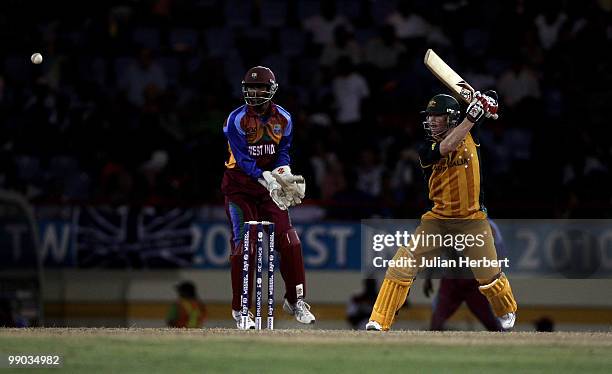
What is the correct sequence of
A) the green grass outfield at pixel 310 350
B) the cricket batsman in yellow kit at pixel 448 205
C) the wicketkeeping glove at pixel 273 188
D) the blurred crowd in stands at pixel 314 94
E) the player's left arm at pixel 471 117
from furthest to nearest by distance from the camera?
the blurred crowd in stands at pixel 314 94 < the wicketkeeping glove at pixel 273 188 < the cricket batsman in yellow kit at pixel 448 205 < the player's left arm at pixel 471 117 < the green grass outfield at pixel 310 350

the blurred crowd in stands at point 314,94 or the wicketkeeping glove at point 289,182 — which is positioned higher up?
the blurred crowd in stands at point 314,94

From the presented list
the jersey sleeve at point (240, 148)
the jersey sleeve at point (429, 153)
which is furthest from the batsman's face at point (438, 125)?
the jersey sleeve at point (240, 148)

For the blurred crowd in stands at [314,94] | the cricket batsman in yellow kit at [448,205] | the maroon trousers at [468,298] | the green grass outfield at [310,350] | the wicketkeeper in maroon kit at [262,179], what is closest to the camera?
the green grass outfield at [310,350]

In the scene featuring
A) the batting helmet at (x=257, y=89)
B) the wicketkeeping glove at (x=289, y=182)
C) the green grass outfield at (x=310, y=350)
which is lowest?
the green grass outfield at (x=310, y=350)

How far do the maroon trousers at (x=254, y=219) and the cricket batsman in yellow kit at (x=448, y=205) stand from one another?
867 mm

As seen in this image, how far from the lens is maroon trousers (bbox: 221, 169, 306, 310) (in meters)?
12.6

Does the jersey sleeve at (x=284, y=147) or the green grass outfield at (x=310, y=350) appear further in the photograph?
the jersey sleeve at (x=284, y=147)

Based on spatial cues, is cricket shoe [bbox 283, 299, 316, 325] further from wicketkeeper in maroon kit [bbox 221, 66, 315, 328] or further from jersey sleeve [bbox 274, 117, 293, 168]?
jersey sleeve [bbox 274, 117, 293, 168]

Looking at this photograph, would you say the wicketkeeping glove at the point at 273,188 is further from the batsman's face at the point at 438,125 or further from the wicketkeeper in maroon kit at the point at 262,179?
the batsman's face at the point at 438,125

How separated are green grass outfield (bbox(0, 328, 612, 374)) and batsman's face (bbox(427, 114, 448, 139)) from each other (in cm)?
171

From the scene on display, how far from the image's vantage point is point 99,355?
10688mm

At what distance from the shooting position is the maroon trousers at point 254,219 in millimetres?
12609

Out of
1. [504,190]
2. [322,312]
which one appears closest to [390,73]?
[504,190]

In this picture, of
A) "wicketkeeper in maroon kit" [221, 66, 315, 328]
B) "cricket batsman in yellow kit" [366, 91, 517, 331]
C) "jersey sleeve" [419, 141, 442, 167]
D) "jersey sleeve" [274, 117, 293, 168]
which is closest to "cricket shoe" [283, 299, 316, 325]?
"wicketkeeper in maroon kit" [221, 66, 315, 328]
